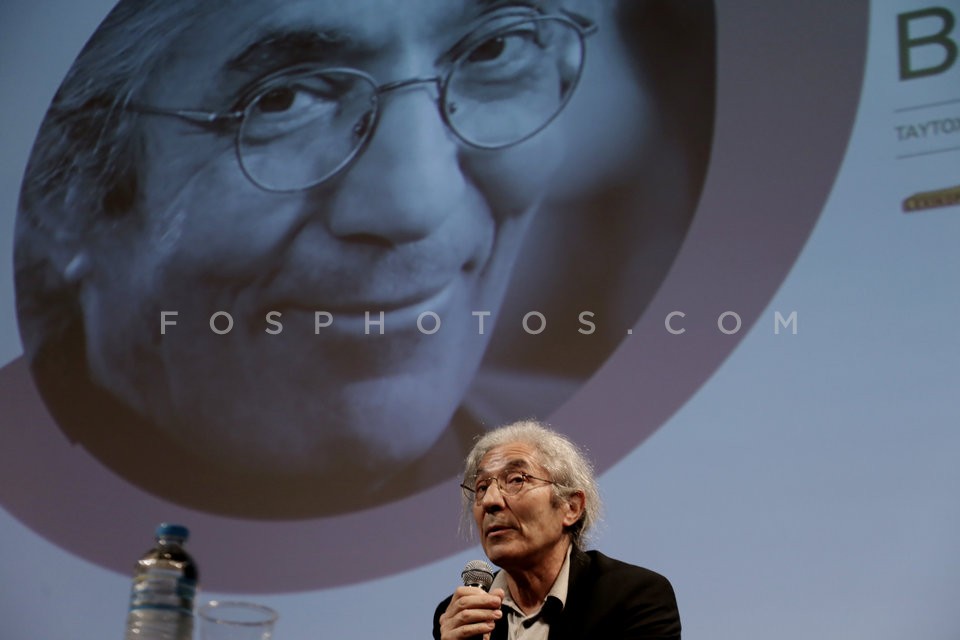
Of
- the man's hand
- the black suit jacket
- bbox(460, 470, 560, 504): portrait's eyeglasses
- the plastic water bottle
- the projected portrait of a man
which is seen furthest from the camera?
the projected portrait of a man

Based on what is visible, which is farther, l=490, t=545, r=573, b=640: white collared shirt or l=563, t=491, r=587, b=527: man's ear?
l=563, t=491, r=587, b=527: man's ear

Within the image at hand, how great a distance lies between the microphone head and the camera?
2.00m

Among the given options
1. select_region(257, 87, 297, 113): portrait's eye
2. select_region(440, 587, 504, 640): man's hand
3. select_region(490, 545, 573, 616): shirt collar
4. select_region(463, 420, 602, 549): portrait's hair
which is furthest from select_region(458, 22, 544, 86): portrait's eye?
select_region(440, 587, 504, 640): man's hand

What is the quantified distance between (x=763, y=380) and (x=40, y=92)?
2.53 meters

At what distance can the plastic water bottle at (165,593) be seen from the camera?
150 centimetres

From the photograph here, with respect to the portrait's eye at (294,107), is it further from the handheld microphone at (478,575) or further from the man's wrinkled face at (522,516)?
the handheld microphone at (478,575)

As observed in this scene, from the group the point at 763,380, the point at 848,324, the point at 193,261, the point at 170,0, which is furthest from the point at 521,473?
the point at 170,0

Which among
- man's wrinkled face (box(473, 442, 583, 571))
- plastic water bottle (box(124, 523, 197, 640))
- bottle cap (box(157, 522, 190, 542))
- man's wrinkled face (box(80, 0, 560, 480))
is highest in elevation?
man's wrinkled face (box(80, 0, 560, 480))

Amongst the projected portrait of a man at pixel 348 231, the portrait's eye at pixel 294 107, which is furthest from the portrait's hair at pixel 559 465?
the portrait's eye at pixel 294 107

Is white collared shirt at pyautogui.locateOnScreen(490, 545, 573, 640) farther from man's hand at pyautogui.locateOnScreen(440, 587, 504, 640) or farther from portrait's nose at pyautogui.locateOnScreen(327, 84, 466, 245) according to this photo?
portrait's nose at pyautogui.locateOnScreen(327, 84, 466, 245)

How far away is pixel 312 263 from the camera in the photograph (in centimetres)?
322

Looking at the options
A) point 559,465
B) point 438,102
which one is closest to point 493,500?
point 559,465

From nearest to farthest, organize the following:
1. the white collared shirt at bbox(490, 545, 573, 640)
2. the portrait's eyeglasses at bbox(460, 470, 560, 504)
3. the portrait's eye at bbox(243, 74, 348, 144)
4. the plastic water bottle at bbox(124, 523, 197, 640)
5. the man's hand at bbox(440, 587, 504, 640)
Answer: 1. the plastic water bottle at bbox(124, 523, 197, 640)
2. the man's hand at bbox(440, 587, 504, 640)
3. the white collared shirt at bbox(490, 545, 573, 640)
4. the portrait's eyeglasses at bbox(460, 470, 560, 504)
5. the portrait's eye at bbox(243, 74, 348, 144)

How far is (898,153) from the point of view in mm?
2773
